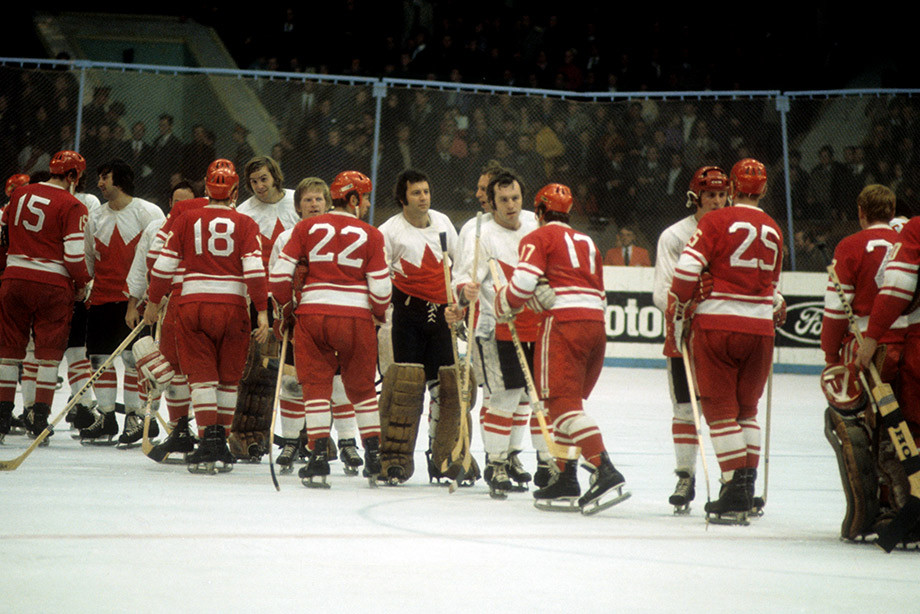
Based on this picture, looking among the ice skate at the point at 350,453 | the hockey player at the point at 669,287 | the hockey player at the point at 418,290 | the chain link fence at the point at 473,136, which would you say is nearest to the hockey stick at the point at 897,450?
the hockey player at the point at 669,287

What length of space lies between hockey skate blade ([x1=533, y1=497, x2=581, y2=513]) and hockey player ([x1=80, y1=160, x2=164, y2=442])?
10.3 ft

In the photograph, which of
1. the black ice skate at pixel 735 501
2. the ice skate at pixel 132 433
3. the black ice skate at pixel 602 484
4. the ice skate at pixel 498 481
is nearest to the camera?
the black ice skate at pixel 735 501

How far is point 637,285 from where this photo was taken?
503 inches

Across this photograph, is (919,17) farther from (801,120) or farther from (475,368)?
(475,368)

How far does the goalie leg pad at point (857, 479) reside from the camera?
174 inches

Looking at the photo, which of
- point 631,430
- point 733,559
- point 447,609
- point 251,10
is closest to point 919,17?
point 251,10

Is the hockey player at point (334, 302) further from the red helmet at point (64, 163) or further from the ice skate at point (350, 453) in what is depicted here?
the red helmet at point (64, 163)

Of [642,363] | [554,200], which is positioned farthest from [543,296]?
[642,363]

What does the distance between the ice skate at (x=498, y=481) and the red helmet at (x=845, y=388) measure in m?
1.71

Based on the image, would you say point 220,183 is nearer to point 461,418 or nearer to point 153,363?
point 153,363

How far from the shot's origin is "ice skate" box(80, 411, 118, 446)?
706cm

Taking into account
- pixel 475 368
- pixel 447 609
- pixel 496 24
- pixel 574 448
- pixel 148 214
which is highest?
pixel 496 24

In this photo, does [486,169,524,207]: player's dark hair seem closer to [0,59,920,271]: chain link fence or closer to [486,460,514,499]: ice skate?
[486,460,514,499]: ice skate

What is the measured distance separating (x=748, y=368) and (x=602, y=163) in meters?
7.40
